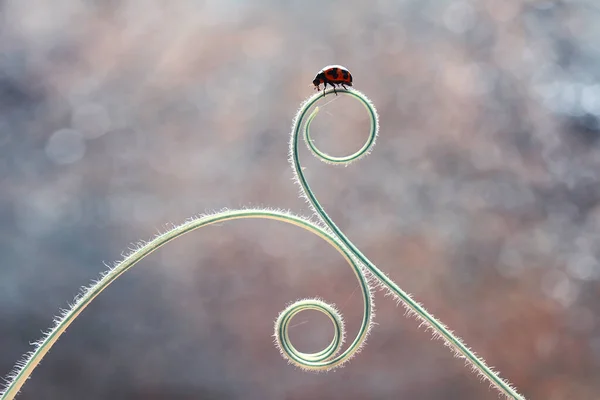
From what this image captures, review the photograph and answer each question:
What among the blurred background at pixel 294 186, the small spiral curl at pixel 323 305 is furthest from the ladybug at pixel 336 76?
the blurred background at pixel 294 186

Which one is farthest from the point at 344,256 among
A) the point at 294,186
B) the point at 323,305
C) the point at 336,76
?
the point at 294,186

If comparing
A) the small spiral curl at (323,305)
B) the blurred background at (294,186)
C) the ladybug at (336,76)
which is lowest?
the small spiral curl at (323,305)

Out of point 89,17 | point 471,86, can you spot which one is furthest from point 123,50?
point 471,86

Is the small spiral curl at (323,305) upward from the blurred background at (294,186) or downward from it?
downward

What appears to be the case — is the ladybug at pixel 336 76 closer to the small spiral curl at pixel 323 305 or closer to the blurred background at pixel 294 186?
the small spiral curl at pixel 323 305

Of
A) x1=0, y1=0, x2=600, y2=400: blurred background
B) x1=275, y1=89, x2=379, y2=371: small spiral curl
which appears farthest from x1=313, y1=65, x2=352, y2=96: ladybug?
x1=0, y1=0, x2=600, y2=400: blurred background

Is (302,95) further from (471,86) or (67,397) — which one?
(67,397)

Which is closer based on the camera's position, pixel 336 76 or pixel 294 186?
pixel 336 76

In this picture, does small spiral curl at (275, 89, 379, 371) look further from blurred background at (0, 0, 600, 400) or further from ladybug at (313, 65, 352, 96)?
blurred background at (0, 0, 600, 400)

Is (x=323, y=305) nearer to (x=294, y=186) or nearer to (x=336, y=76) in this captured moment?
(x=336, y=76)
